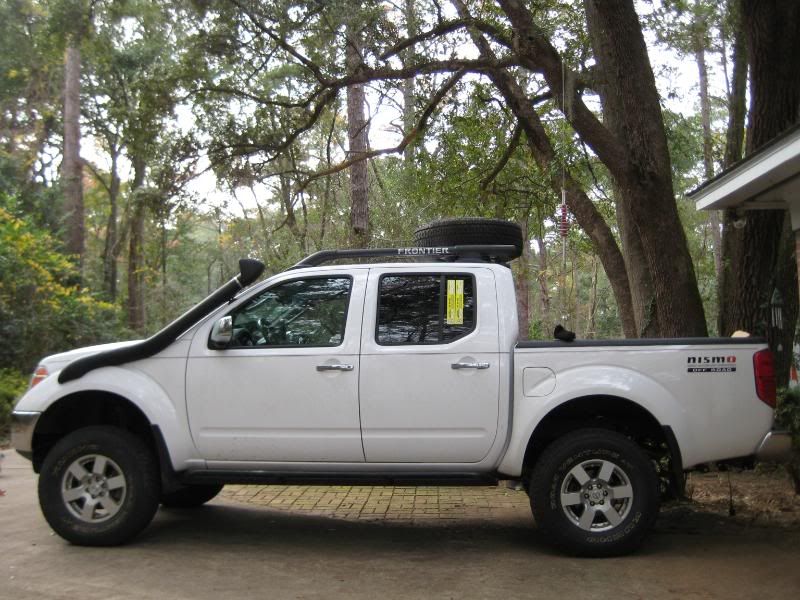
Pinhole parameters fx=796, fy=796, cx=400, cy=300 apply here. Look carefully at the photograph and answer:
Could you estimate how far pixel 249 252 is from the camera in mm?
33969

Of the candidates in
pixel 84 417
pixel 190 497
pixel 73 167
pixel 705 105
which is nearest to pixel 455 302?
pixel 84 417

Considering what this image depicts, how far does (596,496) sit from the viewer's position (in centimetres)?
536

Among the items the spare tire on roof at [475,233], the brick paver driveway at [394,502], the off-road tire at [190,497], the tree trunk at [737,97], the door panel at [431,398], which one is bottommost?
the brick paver driveway at [394,502]

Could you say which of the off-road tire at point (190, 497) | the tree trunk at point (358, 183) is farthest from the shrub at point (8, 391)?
the tree trunk at point (358, 183)

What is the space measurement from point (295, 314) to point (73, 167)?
748 inches

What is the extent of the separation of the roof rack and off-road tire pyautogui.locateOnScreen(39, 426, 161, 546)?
1842 mm

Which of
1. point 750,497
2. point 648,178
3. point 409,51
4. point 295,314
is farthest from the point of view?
point 409,51

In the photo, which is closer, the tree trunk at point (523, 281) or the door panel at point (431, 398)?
the door panel at point (431, 398)

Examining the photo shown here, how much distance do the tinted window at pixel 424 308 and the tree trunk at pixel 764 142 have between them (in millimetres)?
4280

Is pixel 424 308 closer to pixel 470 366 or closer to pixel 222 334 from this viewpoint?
pixel 470 366

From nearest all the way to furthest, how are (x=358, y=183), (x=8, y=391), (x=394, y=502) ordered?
1. (x=394, y=502)
2. (x=8, y=391)
3. (x=358, y=183)

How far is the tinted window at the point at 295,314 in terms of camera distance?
575 centimetres

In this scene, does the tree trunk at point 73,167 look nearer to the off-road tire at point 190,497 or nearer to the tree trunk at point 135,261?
the tree trunk at point 135,261

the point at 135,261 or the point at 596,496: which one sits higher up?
the point at 135,261
